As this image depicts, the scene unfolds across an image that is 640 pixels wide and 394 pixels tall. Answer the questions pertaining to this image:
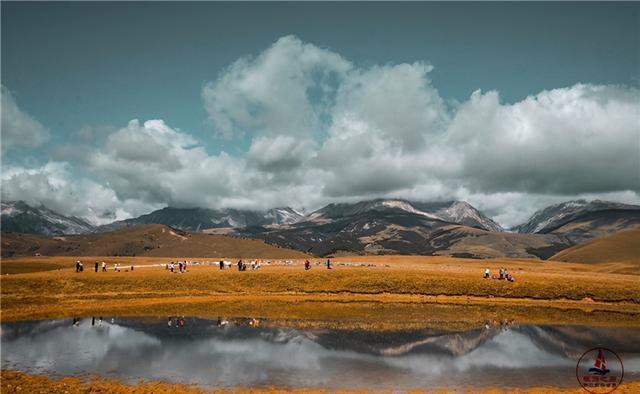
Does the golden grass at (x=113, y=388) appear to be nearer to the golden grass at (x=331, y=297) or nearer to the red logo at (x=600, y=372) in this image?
the red logo at (x=600, y=372)

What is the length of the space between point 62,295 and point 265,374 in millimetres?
54581

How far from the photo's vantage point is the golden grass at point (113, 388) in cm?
2980

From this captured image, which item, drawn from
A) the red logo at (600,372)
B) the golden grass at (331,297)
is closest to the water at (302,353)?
the red logo at (600,372)

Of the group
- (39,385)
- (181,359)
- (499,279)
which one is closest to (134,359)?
(181,359)

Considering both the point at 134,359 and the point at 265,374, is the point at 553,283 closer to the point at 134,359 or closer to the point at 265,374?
the point at 265,374

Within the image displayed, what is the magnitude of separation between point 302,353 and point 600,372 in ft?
87.9

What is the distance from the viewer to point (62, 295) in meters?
72.1

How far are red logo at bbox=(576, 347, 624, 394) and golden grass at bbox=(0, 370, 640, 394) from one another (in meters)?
1.12

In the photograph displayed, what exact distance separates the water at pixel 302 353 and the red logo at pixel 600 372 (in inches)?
35.8

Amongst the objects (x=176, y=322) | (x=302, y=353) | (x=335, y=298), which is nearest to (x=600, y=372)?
(x=302, y=353)

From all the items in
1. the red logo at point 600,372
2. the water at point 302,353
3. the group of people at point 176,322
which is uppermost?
the group of people at point 176,322

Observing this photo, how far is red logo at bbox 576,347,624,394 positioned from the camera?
33281mm

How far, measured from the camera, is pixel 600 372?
36.7 m

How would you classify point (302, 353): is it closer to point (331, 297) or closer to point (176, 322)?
point (176, 322)
